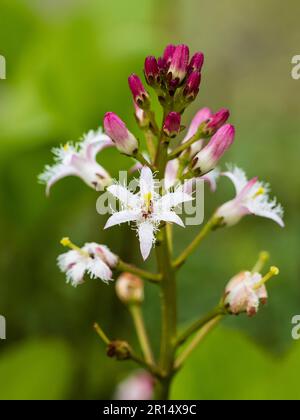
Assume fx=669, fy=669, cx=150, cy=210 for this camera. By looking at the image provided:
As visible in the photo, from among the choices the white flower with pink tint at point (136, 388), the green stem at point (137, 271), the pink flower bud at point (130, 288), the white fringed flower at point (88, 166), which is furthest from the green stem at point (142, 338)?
the white flower with pink tint at point (136, 388)

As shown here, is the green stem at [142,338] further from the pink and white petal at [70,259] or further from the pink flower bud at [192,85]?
the pink flower bud at [192,85]

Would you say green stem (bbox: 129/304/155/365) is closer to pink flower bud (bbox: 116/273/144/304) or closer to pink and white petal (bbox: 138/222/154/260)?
pink flower bud (bbox: 116/273/144/304)

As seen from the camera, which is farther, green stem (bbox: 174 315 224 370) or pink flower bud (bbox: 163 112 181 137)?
green stem (bbox: 174 315 224 370)

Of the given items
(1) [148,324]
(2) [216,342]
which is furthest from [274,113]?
(2) [216,342]

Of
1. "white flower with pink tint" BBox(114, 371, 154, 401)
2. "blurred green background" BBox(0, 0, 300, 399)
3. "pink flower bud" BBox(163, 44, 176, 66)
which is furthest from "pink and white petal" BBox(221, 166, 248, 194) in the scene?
"white flower with pink tint" BBox(114, 371, 154, 401)

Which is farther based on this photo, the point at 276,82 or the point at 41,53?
the point at 276,82
